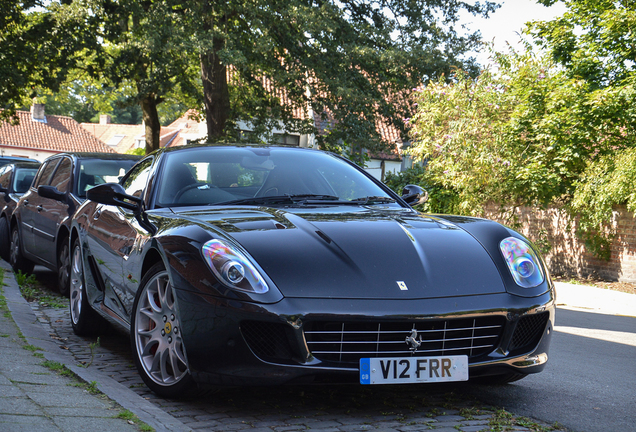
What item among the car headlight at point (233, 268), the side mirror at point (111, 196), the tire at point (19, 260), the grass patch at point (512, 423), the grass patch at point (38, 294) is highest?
the side mirror at point (111, 196)

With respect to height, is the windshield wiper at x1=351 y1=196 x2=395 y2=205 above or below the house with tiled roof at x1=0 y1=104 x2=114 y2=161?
below

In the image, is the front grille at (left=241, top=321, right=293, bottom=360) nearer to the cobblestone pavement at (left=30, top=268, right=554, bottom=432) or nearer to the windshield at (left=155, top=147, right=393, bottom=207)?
the cobblestone pavement at (left=30, top=268, right=554, bottom=432)

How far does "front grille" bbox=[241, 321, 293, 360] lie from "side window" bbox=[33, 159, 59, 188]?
22.5 ft

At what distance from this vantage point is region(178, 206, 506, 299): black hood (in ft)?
11.4

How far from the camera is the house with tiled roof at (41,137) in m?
71.0

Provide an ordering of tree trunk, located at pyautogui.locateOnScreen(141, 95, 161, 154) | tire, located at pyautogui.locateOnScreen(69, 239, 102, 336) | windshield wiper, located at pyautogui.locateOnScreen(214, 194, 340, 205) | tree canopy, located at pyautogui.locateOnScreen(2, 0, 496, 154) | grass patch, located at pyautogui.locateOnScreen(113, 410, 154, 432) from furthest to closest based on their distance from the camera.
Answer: tree trunk, located at pyautogui.locateOnScreen(141, 95, 161, 154), tree canopy, located at pyautogui.locateOnScreen(2, 0, 496, 154), tire, located at pyautogui.locateOnScreen(69, 239, 102, 336), windshield wiper, located at pyautogui.locateOnScreen(214, 194, 340, 205), grass patch, located at pyautogui.locateOnScreen(113, 410, 154, 432)

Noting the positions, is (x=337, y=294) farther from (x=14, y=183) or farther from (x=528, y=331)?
(x=14, y=183)

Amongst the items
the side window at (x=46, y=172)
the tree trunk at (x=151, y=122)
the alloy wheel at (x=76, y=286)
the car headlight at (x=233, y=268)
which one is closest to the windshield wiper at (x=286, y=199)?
the car headlight at (x=233, y=268)

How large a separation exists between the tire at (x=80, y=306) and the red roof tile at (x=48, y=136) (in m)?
69.6

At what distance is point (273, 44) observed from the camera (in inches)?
802

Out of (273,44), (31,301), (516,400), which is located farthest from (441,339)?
(273,44)

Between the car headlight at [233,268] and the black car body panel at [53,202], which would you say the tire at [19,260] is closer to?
the black car body panel at [53,202]

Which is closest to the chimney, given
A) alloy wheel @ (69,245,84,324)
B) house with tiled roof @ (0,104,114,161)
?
house with tiled roof @ (0,104,114,161)

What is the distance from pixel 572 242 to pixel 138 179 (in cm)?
1074
